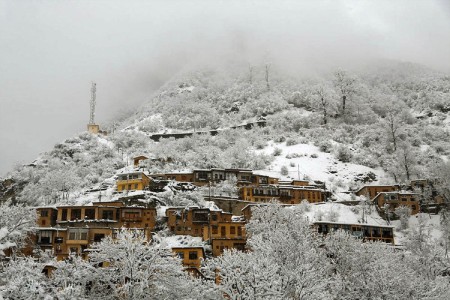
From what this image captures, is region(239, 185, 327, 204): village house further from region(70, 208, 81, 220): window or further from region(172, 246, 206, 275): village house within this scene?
region(70, 208, 81, 220): window

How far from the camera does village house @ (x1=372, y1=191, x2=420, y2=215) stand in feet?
277

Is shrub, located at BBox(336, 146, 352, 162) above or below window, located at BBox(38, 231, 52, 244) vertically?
above

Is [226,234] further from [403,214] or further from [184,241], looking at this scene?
[403,214]

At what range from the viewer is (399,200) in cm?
8506

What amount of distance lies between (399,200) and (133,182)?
48.2 meters

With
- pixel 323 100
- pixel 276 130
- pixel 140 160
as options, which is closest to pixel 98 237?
pixel 140 160

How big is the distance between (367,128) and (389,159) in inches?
990

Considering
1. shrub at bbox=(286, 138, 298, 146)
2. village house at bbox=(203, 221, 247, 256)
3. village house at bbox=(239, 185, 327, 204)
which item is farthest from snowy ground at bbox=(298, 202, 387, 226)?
shrub at bbox=(286, 138, 298, 146)

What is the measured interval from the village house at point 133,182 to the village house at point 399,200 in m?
42.8

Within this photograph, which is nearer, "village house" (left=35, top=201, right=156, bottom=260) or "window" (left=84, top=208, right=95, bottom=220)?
"village house" (left=35, top=201, right=156, bottom=260)

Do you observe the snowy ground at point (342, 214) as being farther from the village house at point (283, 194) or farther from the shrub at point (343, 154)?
the shrub at point (343, 154)

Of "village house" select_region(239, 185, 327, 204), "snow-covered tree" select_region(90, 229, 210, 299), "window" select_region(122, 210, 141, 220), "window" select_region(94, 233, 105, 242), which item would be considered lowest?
"snow-covered tree" select_region(90, 229, 210, 299)

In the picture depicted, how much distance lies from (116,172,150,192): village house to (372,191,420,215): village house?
42.8m

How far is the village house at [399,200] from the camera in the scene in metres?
84.5
